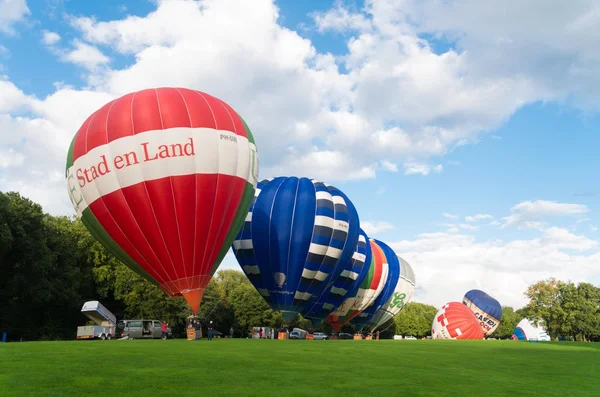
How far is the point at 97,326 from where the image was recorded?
40531mm

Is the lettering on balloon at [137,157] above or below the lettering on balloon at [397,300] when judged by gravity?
above

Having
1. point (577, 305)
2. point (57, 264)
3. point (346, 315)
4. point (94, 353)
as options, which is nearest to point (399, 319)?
point (577, 305)

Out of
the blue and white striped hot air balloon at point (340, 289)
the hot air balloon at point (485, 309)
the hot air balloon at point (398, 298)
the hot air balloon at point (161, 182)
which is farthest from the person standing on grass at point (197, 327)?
the hot air balloon at point (485, 309)

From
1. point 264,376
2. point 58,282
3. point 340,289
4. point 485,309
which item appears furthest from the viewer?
point 485,309

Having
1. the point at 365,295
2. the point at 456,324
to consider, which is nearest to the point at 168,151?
the point at 365,295

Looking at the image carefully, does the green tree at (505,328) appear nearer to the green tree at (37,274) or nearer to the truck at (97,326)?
the green tree at (37,274)

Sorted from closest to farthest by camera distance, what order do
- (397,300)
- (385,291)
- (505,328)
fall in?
(385,291) → (397,300) → (505,328)

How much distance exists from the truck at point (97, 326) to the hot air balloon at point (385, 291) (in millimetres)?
25609

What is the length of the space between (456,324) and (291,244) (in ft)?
108

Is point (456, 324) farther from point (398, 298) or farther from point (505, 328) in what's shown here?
point (505, 328)

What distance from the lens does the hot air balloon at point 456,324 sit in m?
62.9

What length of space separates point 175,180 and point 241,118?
644cm

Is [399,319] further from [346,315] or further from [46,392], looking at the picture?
[46,392]

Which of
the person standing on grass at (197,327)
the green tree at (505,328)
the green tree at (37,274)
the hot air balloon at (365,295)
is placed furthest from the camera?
the green tree at (505,328)
